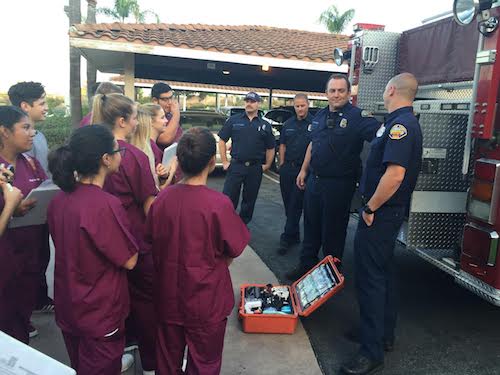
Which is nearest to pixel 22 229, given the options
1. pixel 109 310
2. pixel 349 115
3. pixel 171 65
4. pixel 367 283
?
→ pixel 109 310

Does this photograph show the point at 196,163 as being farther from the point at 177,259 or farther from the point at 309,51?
the point at 309,51

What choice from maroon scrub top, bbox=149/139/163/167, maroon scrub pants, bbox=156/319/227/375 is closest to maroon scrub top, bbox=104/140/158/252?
maroon scrub pants, bbox=156/319/227/375

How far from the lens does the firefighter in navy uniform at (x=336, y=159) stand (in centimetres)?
373

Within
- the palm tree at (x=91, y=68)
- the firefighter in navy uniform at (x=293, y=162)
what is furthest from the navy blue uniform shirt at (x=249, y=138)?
the palm tree at (x=91, y=68)

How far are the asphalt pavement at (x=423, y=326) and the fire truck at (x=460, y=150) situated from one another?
0.57 m

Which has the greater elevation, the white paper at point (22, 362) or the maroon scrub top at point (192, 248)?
the maroon scrub top at point (192, 248)

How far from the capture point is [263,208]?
7430 mm

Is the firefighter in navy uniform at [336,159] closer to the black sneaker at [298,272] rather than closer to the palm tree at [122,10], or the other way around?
the black sneaker at [298,272]

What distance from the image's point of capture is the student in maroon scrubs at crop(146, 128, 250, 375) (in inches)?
77.4

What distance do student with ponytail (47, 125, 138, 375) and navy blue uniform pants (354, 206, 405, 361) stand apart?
1467mm

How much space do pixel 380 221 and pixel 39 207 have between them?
1.95m

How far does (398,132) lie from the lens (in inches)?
99.7

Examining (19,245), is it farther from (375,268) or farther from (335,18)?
(335,18)

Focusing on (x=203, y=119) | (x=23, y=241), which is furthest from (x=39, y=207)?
(x=203, y=119)
